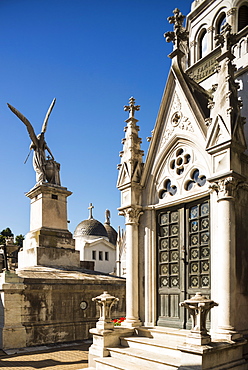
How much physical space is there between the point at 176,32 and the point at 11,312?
10061 mm

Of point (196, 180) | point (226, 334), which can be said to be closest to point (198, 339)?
point (226, 334)

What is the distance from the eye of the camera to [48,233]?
1730 cm

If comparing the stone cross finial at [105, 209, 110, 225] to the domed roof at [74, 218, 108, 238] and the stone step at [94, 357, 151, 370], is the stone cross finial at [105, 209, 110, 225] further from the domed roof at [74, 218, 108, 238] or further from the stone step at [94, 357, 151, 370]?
the stone step at [94, 357, 151, 370]

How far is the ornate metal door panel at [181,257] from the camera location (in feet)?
31.0

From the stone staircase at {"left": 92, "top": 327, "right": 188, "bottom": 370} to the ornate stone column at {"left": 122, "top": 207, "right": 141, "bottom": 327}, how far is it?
0.46m

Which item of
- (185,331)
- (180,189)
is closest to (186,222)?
(180,189)

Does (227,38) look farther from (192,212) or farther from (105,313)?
(105,313)

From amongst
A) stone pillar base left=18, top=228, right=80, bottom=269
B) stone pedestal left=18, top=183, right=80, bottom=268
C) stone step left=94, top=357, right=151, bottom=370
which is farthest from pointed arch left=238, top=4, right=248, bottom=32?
stone pillar base left=18, top=228, right=80, bottom=269

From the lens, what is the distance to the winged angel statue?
18.8 m

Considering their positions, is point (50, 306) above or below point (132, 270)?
below

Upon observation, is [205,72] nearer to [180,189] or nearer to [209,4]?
[209,4]

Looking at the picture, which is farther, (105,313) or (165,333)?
(105,313)

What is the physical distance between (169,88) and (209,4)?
4.84 meters

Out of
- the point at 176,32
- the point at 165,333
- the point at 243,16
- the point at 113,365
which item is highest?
the point at 243,16
